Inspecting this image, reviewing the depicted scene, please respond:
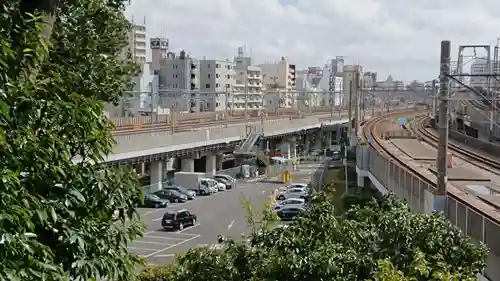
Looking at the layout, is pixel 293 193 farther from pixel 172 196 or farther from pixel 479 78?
pixel 479 78

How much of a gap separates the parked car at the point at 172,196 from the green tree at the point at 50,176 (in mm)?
22290

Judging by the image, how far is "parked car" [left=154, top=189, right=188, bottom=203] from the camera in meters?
26.4

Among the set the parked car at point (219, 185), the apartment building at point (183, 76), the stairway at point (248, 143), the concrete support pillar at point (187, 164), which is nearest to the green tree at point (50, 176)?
the parked car at point (219, 185)

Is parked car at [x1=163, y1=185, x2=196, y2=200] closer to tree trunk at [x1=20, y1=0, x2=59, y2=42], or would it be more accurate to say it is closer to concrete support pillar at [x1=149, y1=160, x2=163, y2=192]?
concrete support pillar at [x1=149, y1=160, x2=163, y2=192]

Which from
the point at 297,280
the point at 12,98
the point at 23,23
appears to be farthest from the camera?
the point at 297,280

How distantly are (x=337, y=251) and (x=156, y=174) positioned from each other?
2572 cm

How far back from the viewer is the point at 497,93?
20703 millimetres

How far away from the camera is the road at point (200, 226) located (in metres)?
16.7

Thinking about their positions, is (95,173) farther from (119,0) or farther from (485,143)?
(485,143)

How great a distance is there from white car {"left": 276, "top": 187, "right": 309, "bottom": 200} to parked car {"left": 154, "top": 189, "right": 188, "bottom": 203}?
4.23 meters

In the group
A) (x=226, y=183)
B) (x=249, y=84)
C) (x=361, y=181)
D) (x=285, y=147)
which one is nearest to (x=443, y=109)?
(x=361, y=181)

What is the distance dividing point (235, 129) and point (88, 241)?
33.7 m

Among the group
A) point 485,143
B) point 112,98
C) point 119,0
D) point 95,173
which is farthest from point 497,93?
point 95,173

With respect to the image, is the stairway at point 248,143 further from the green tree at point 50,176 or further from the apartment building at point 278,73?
the apartment building at point 278,73
